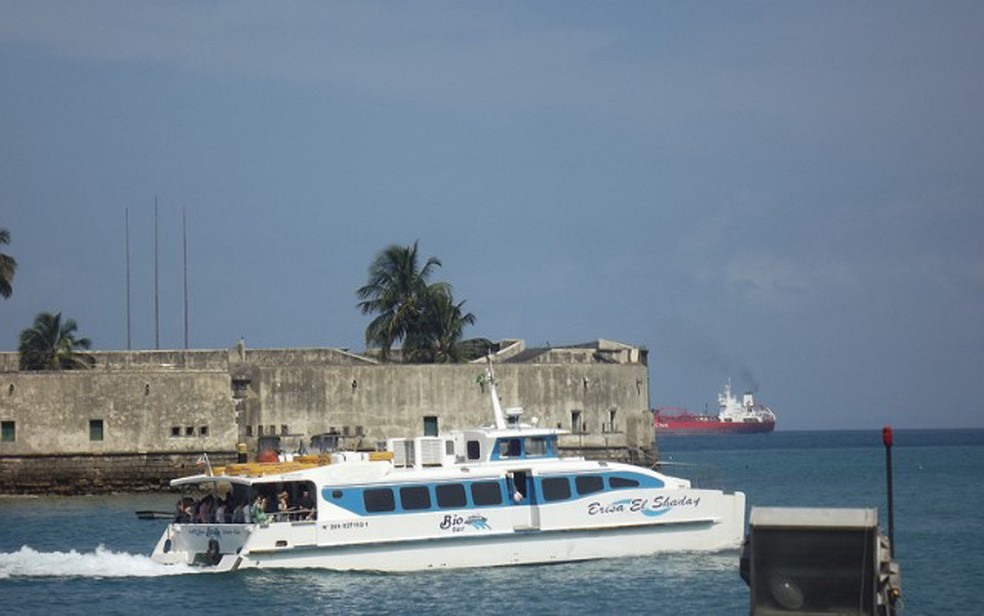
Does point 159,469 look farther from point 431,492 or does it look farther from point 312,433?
point 431,492

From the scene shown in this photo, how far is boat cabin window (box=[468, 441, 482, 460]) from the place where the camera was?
32.8 meters

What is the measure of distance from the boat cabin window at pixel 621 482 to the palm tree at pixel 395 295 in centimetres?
2663

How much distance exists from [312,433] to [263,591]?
21.5 meters

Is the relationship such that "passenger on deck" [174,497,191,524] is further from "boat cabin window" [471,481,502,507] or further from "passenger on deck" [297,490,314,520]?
"boat cabin window" [471,481,502,507]

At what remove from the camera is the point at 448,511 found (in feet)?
102

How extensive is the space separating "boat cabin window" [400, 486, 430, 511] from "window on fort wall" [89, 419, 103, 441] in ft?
68.2

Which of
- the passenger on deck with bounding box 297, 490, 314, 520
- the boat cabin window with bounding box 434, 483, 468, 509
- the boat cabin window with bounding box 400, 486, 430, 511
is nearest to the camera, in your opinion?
the passenger on deck with bounding box 297, 490, 314, 520

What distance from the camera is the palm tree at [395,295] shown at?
58.6 meters

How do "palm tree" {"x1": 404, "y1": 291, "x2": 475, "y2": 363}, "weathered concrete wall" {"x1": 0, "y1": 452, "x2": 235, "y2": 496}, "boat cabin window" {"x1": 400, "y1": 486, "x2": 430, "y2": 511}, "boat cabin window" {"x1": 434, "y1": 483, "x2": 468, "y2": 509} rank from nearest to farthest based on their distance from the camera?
"boat cabin window" {"x1": 400, "y1": 486, "x2": 430, "y2": 511}
"boat cabin window" {"x1": 434, "y1": 483, "x2": 468, "y2": 509}
"weathered concrete wall" {"x1": 0, "y1": 452, "x2": 235, "y2": 496}
"palm tree" {"x1": 404, "y1": 291, "x2": 475, "y2": 363}

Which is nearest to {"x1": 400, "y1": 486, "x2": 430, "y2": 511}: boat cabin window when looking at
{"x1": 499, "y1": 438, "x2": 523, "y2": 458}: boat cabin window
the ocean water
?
the ocean water

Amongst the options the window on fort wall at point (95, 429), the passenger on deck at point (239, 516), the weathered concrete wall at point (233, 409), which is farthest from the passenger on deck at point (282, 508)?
the window on fort wall at point (95, 429)

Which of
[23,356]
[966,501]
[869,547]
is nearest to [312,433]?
[23,356]

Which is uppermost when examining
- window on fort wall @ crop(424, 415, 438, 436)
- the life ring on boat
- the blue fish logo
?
window on fort wall @ crop(424, 415, 438, 436)

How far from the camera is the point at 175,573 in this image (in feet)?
101
